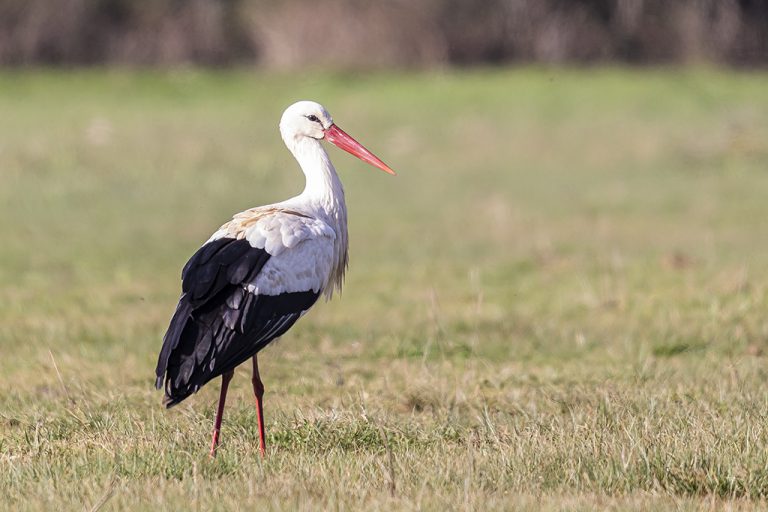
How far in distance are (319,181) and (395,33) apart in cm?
2792

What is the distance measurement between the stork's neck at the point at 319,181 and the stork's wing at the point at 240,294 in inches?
11.4

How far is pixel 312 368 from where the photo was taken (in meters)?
7.42

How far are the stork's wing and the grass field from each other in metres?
0.32

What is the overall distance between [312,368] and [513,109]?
1696 centimetres

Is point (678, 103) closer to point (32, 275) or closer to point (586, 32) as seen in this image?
point (586, 32)

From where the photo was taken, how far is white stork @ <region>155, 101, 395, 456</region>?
5.34m

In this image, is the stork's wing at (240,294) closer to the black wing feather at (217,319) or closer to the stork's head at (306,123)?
the black wing feather at (217,319)

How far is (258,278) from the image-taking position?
571 centimetres

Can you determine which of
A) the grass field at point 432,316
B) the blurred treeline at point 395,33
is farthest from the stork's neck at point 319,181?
the blurred treeline at point 395,33

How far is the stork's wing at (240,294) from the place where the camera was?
5.32 meters

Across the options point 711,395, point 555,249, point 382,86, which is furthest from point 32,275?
point 382,86

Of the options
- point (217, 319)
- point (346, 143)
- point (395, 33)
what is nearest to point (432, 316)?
point (346, 143)

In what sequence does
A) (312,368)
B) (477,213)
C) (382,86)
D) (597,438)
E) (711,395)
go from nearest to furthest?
(597,438) < (711,395) < (312,368) < (477,213) < (382,86)

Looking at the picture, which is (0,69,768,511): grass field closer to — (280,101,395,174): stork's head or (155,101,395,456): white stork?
(155,101,395,456): white stork
